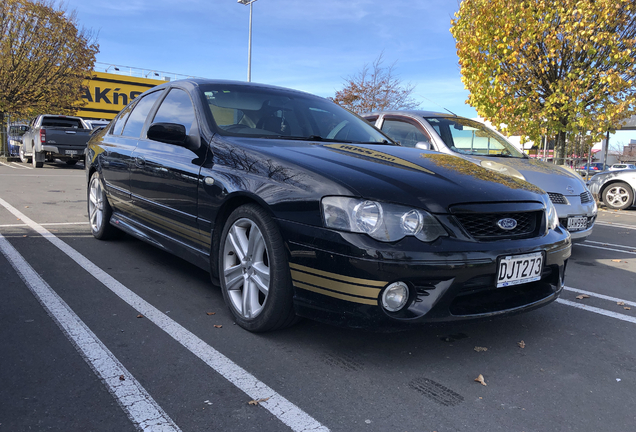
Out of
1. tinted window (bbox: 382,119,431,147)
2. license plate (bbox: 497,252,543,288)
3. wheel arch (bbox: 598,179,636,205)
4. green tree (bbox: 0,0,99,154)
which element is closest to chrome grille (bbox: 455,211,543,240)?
license plate (bbox: 497,252,543,288)

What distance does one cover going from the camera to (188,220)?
11.4 ft

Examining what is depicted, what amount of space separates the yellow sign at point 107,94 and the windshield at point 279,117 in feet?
107

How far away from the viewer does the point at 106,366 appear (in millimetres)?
2480

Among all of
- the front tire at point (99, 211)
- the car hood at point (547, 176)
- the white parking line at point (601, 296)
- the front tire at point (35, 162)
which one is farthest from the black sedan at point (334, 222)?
the front tire at point (35, 162)

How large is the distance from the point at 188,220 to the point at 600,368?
2.64 m

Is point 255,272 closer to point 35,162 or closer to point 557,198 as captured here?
point 557,198

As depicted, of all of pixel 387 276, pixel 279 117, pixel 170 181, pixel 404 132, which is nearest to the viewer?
pixel 387 276

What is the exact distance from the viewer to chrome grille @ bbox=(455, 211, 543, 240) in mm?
2602

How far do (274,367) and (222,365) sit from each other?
26 cm

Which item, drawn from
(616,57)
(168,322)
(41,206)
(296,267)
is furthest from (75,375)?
(616,57)

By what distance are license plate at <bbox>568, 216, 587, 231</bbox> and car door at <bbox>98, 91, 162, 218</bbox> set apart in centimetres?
433

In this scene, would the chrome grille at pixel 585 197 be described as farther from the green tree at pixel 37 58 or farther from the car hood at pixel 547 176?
the green tree at pixel 37 58

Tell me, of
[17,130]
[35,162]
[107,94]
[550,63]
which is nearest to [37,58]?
[17,130]

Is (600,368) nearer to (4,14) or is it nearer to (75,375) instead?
(75,375)
